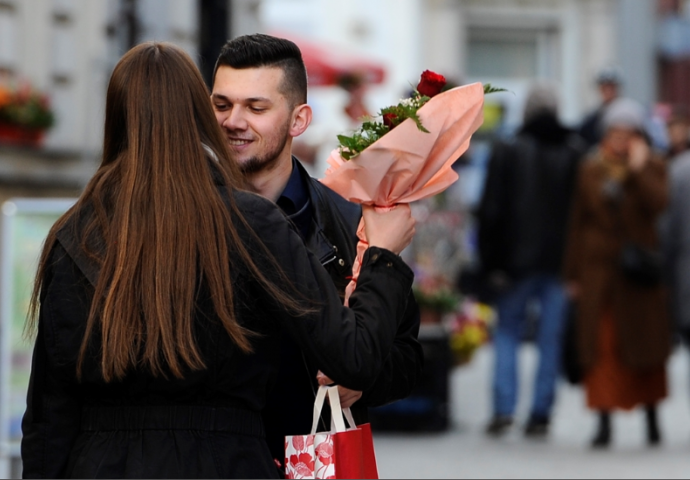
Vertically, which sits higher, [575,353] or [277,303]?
[277,303]

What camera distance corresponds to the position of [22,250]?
668cm

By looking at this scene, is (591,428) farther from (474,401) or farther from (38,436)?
(38,436)

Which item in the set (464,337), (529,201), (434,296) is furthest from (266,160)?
(464,337)

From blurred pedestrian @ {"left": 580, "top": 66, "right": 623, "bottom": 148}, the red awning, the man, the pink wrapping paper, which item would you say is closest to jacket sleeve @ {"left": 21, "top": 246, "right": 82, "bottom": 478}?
the man

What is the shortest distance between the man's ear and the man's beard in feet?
0.12

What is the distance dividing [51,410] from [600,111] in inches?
391

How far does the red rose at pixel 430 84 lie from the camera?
3492 millimetres

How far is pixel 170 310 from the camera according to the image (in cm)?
291

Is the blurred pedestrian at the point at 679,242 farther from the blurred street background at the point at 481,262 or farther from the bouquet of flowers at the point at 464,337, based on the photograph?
the bouquet of flowers at the point at 464,337

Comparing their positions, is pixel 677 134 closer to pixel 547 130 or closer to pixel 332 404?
pixel 547 130

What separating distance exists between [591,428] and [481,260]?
1.45m

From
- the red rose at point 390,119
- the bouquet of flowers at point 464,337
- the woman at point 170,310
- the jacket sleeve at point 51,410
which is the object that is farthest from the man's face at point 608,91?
the jacket sleeve at point 51,410

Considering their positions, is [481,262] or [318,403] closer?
[318,403]

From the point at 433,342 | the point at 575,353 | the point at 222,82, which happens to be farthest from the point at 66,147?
the point at 222,82
